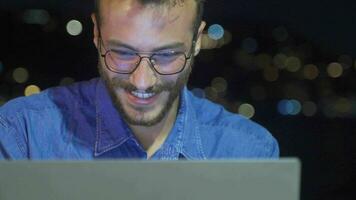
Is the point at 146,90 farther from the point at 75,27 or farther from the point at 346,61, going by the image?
the point at 346,61

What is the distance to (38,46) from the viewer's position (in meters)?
1.77

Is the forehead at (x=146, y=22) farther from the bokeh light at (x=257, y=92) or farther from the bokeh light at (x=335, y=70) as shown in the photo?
the bokeh light at (x=335, y=70)

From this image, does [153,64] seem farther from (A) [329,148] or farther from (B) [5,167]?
(B) [5,167]

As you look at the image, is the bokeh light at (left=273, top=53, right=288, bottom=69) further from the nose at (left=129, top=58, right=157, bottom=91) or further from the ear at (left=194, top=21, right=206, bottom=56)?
the nose at (left=129, top=58, right=157, bottom=91)

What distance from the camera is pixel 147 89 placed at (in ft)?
5.61

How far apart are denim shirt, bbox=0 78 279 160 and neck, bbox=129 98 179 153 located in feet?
0.05

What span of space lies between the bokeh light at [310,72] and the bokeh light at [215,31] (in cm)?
30

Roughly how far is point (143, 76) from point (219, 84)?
0.26 m

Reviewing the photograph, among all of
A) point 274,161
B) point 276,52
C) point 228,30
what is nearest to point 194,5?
point 228,30

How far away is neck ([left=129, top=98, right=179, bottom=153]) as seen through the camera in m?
1.80

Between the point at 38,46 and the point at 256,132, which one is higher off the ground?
the point at 38,46

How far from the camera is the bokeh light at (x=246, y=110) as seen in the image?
1829mm

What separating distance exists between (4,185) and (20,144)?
33.4 inches

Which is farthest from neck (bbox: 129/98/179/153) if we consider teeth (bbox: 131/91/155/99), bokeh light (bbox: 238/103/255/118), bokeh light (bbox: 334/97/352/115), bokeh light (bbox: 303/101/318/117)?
bokeh light (bbox: 334/97/352/115)
